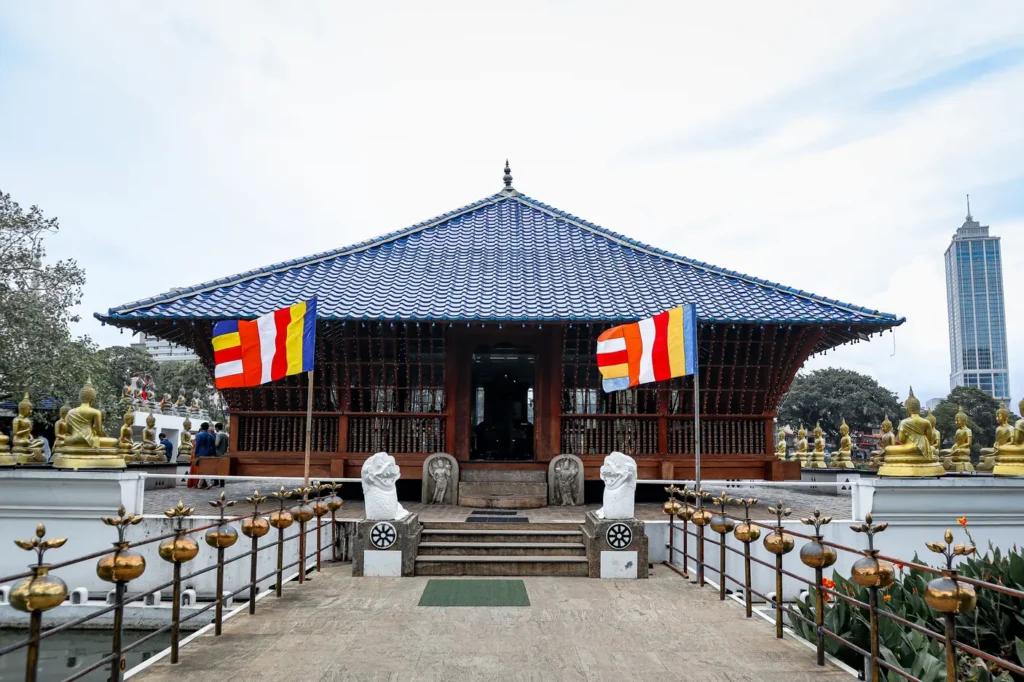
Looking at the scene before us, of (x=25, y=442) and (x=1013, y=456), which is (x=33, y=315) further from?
(x=1013, y=456)

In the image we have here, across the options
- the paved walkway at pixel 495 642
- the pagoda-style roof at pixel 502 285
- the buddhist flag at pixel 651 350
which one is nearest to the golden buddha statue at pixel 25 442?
the pagoda-style roof at pixel 502 285

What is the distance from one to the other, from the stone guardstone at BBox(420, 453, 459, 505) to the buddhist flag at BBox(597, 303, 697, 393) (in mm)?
3325

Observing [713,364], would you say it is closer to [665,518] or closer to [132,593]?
[665,518]

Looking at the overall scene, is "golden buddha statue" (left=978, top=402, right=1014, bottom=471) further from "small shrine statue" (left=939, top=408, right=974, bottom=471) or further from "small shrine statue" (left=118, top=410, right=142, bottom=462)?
"small shrine statue" (left=118, top=410, right=142, bottom=462)

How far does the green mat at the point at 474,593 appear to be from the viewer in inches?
295

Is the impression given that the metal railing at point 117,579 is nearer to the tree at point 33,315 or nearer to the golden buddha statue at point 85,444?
the golden buddha statue at point 85,444

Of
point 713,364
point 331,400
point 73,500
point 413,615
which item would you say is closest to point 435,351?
point 331,400

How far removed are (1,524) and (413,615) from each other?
6.52 m

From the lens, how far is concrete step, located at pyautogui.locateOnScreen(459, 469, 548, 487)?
13.6 metres

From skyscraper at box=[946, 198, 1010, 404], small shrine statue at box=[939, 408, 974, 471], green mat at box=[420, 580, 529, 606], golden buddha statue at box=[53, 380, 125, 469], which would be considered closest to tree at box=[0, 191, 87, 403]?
golden buddha statue at box=[53, 380, 125, 469]

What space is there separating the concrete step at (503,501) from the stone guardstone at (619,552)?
3.53 meters

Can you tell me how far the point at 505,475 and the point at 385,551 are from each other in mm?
5024

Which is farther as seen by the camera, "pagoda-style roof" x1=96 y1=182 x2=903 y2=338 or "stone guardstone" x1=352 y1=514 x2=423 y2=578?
"pagoda-style roof" x1=96 y1=182 x2=903 y2=338

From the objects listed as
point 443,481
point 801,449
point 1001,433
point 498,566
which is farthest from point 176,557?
point 801,449
